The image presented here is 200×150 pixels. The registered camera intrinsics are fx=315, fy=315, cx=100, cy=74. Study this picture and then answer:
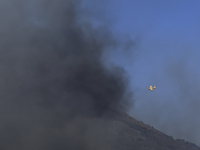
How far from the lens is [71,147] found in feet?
419

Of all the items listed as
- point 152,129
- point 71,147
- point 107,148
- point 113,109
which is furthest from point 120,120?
point 71,147

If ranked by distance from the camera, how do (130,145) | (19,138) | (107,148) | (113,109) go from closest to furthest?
(19,138)
(107,148)
(130,145)
(113,109)

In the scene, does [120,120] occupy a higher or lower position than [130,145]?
higher

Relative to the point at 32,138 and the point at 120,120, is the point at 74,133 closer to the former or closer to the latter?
the point at 32,138

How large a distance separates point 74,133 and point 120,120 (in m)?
42.0

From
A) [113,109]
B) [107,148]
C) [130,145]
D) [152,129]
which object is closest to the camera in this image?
[107,148]

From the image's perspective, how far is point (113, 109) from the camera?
170m

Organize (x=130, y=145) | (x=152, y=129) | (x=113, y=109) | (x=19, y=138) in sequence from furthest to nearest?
(x=152, y=129), (x=113, y=109), (x=130, y=145), (x=19, y=138)

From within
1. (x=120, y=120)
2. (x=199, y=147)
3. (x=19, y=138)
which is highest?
(x=199, y=147)

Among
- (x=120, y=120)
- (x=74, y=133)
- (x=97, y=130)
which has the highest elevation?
(x=120, y=120)

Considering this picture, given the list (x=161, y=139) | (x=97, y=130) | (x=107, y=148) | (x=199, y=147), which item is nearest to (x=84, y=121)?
(x=97, y=130)

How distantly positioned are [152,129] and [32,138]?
8014 cm

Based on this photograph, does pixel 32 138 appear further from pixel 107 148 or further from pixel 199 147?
pixel 199 147

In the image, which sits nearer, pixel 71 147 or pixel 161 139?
pixel 71 147
